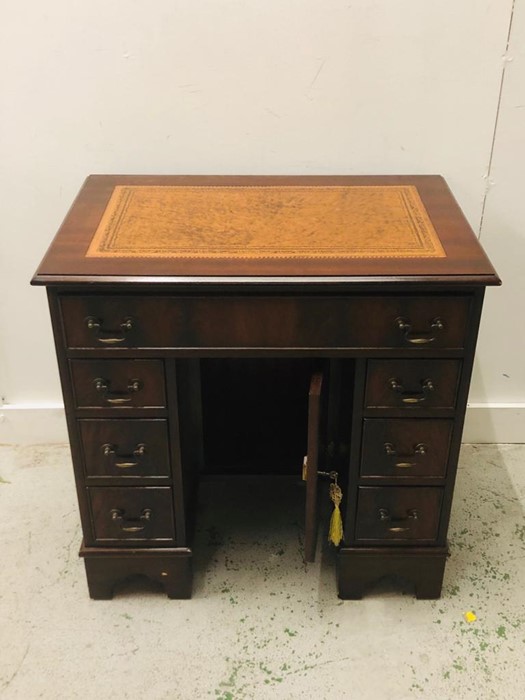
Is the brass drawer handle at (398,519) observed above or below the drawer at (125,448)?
below

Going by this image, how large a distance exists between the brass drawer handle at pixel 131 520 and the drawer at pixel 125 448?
0.28 feet

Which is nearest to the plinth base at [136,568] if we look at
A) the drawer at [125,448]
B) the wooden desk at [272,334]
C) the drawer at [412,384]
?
the wooden desk at [272,334]

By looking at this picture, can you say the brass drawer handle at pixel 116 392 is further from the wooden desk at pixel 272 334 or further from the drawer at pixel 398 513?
the drawer at pixel 398 513

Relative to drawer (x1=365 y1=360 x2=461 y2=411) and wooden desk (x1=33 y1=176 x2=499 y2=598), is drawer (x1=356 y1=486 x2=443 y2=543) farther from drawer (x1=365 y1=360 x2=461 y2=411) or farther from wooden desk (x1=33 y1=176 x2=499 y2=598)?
drawer (x1=365 y1=360 x2=461 y2=411)

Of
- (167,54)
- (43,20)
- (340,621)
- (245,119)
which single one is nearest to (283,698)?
(340,621)

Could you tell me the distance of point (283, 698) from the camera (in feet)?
5.16

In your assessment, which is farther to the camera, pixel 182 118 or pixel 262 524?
pixel 262 524

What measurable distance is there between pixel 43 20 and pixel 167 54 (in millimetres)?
266

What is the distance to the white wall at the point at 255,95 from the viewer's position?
1.73 m

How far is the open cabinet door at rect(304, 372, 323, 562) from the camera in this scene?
4.80ft

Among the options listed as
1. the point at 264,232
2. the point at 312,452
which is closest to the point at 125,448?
the point at 312,452

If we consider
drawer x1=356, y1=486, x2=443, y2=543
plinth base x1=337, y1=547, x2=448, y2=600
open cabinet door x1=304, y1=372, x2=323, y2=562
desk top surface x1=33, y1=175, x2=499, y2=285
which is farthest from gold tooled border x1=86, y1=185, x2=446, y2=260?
plinth base x1=337, y1=547, x2=448, y2=600

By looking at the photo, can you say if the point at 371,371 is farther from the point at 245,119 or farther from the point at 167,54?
the point at 167,54

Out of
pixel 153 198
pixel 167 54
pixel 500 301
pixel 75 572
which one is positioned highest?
pixel 167 54
